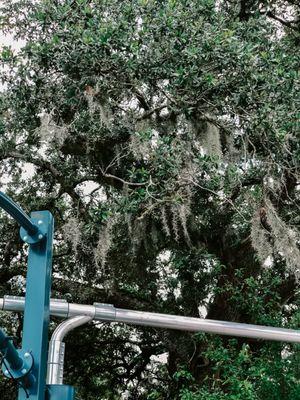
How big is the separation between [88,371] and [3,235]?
6.00 feet

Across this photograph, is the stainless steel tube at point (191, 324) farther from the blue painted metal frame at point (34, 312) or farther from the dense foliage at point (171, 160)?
the dense foliage at point (171, 160)

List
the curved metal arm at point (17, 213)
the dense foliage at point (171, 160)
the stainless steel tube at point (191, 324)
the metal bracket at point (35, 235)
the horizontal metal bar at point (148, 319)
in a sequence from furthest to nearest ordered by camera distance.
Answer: the dense foliage at point (171, 160)
the stainless steel tube at point (191, 324)
the horizontal metal bar at point (148, 319)
the metal bracket at point (35, 235)
the curved metal arm at point (17, 213)

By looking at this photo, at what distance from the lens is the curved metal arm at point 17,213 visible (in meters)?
1.10

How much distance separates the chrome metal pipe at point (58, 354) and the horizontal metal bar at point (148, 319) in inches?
1.6

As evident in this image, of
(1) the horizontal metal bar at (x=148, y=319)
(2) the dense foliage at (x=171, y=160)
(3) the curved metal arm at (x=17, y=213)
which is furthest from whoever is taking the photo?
(2) the dense foliage at (x=171, y=160)

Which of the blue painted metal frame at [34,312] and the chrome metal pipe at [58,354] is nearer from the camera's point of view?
the blue painted metal frame at [34,312]

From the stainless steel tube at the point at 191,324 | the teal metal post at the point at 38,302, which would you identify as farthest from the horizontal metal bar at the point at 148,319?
the teal metal post at the point at 38,302

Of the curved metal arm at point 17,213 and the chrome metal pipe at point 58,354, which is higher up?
the curved metal arm at point 17,213

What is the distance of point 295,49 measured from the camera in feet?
17.2

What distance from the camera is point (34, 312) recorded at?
46.4 inches

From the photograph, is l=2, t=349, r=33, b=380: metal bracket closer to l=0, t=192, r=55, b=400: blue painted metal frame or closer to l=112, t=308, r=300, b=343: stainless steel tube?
l=0, t=192, r=55, b=400: blue painted metal frame

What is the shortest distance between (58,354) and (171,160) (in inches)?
121

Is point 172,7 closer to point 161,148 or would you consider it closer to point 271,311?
point 161,148

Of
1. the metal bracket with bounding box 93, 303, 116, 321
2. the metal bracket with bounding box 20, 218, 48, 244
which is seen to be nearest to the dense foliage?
the metal bracket with bounding box 93, 303, 116, 321
